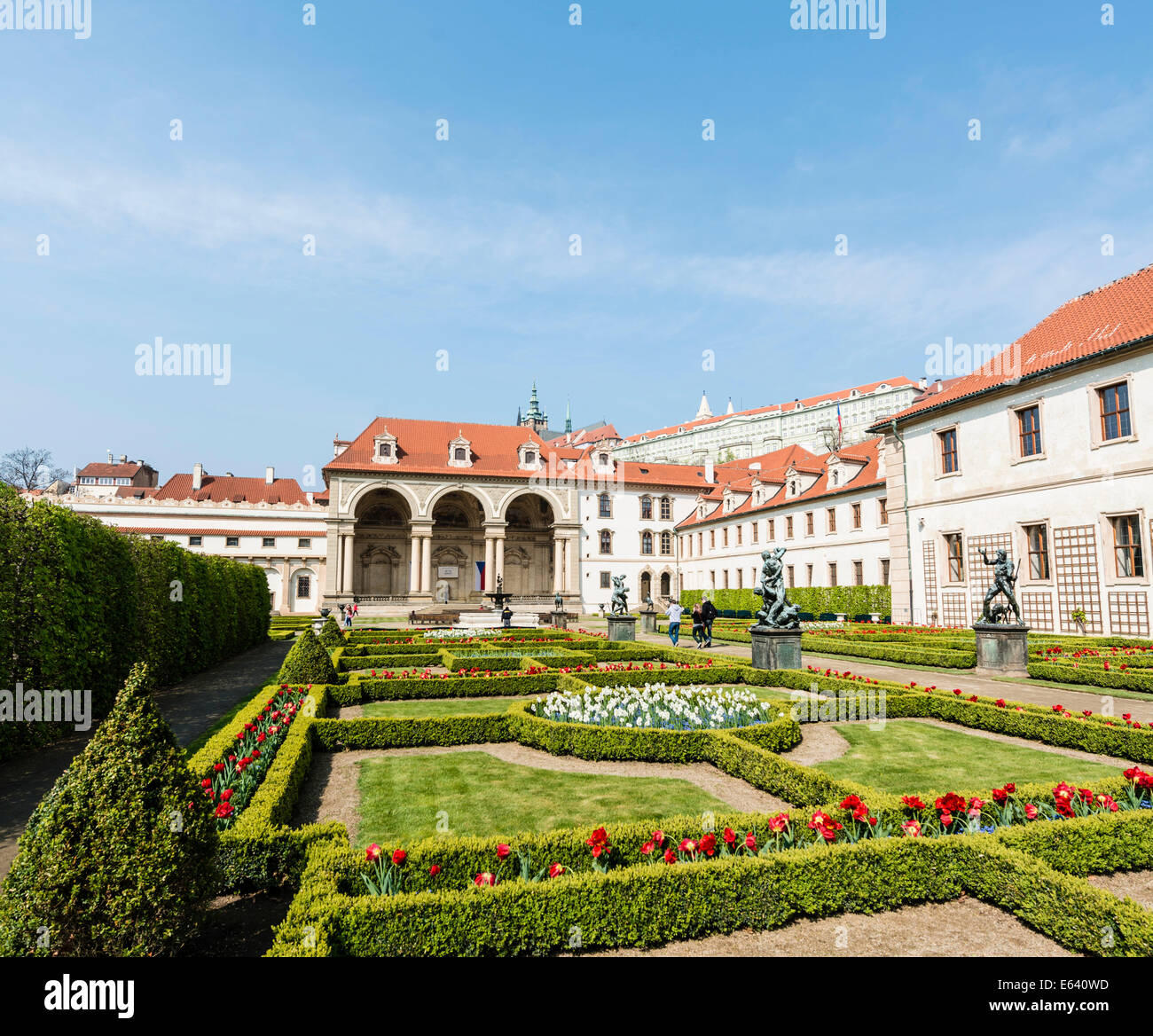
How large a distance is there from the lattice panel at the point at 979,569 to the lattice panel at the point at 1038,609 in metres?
0.86

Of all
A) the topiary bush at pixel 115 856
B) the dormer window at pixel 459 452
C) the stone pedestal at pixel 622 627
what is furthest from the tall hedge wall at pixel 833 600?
the topiary bush at pixel 115 856

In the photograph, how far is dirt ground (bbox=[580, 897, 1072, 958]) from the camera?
425cm

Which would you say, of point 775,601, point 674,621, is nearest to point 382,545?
point 674,621

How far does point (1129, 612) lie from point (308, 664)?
21688mm

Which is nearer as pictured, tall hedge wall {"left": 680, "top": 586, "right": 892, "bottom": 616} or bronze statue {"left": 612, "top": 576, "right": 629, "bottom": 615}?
bronze statue {"left": 612, "top": 576, "right": 629, "bottom": 615}

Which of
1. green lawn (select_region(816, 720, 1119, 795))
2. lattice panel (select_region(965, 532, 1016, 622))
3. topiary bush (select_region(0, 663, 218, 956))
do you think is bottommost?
green lawn (select_region(816, 720, 1119, 795))

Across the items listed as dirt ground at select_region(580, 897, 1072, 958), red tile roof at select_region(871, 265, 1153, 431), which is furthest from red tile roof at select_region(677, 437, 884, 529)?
dirt ground at select_region(580, 897, 1072, 958)

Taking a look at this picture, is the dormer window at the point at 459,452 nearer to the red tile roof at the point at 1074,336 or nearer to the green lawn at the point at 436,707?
the red tile roof at the point at 1074,336

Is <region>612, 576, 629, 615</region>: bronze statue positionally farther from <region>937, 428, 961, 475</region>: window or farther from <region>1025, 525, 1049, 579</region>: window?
<region>1025, 525, 1049, 579</region>: window

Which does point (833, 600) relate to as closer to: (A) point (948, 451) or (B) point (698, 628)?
(A) point (948, 451)

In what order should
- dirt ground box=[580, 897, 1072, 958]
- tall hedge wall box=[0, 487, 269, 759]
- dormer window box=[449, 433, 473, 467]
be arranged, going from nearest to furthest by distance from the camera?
dirt ground box=[580, 897, 1072, 958] < tall hedge wall box=[0, 487, 269, 759] < dormer window box=[449, 433, 473, 467]

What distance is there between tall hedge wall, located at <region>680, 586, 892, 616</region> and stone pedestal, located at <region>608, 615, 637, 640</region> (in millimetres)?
8568

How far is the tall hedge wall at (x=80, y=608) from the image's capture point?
10164 millimetres

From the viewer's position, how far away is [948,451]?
24.5 metres
